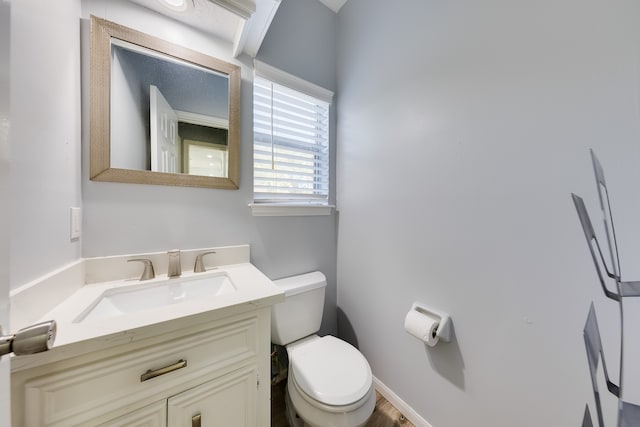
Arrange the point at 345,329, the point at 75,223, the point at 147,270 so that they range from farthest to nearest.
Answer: the point at 345,329
the point at 147,270
the point at 75,223

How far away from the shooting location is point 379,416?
4.04 ft

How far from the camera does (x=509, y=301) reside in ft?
2.78

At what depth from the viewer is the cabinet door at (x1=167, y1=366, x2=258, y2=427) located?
0.67 m

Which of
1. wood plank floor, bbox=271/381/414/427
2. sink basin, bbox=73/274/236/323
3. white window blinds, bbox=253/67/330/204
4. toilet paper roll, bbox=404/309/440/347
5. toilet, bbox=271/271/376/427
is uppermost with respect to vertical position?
white window blinds, bbox=253/67/330/204

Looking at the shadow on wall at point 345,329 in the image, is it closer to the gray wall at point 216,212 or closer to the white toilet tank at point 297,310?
the gray wall at point 216,212

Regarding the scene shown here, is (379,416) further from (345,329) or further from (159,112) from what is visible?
(159,112)

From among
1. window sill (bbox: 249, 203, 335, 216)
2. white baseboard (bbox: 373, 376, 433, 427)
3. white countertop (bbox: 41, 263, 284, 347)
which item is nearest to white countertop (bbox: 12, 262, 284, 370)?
white countertop (bbox: 41, 263, 284, 347)

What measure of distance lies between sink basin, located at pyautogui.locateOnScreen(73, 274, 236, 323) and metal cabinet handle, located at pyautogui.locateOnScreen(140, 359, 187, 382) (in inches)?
10.6

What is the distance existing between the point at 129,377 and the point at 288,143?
4.30 feet

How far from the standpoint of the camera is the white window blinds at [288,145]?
1.35 meters

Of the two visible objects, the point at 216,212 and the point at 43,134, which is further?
the point at 216,212

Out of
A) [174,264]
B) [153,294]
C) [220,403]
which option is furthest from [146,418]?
[174,264]

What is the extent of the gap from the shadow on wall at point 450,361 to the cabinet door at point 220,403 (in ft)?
2.79

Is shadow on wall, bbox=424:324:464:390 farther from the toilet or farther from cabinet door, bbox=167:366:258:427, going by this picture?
cabinet door, bbox=167:366:258:427
